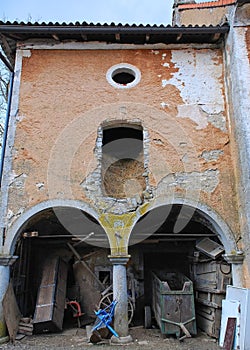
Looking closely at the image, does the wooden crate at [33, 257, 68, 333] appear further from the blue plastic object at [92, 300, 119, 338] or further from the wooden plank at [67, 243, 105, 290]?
the blue plastic object at [92, 300, 119, 338]

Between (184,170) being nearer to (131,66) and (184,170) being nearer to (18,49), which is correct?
(131,66)

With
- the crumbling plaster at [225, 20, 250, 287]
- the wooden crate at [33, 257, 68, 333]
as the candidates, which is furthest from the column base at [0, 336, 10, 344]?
the crumbling plaster at [225, 20, 250, 287]

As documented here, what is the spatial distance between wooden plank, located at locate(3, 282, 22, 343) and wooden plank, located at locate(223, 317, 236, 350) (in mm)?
4203

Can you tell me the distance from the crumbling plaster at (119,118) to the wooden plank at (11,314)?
1.60 meters

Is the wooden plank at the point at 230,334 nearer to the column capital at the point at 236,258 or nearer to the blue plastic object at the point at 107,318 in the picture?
the column capital at the point at 236,258

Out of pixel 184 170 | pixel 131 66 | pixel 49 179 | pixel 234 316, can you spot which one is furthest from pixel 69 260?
pixel 131 66

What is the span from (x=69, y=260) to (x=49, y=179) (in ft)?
10.7

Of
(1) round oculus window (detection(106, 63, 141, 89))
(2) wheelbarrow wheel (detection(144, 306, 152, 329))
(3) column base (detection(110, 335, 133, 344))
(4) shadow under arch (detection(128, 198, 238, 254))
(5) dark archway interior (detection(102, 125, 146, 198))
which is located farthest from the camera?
(5) dark archway interior (detection(102, 125, 146, 198))

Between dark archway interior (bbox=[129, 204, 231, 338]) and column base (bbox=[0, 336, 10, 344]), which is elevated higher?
dark archway interior (bbox=[129, 204, 231, 338])

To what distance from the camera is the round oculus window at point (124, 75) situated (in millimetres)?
8266

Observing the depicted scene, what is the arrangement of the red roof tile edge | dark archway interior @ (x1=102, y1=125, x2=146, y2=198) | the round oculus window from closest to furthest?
the round oculus window < dark archway interior @ (x1=102, y1=125, x2=146, y2=198) < the red roof tile edge

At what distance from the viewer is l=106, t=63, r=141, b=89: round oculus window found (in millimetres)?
8266

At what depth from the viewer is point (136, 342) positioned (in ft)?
22.1

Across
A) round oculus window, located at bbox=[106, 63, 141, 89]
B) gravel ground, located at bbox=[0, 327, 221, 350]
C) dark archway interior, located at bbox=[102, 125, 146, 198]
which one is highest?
round oculus window, located at bbox=[106, 63, 141, 89]
